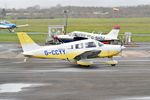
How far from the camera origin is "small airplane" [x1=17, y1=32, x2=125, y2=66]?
28594 mm

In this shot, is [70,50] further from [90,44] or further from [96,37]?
[96,37]

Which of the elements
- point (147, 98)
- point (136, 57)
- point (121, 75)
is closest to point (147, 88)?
point (147, 98)

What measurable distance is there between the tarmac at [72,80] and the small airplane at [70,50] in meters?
0.65

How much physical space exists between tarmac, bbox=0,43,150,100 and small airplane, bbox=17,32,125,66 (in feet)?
2.14

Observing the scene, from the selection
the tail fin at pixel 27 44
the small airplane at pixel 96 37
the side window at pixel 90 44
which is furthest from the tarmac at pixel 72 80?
the small airplane at pixel 96 37

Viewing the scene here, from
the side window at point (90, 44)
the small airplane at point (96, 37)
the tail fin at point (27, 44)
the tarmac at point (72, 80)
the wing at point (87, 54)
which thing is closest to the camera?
the tarmac at point (72, 80)

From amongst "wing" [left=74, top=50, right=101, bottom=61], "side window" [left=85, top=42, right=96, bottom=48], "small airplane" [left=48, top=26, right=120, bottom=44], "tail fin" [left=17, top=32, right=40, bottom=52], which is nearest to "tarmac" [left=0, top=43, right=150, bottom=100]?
"wing" [left=74, top=50, right=101, bottom=61]

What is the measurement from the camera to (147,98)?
18.0 m

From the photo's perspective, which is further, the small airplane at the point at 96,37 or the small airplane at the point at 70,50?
the small airplane at the point at 96,37

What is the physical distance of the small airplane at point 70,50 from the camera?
28.6 meters

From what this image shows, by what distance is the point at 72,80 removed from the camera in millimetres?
22984

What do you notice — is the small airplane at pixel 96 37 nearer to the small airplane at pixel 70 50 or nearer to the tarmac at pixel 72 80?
the tarmac at pixel 72 80

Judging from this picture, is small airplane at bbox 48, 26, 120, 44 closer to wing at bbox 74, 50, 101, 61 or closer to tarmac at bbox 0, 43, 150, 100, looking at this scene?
tarmac at bbox 0, 43, 150, 100

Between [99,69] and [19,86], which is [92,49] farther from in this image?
[19,86]
